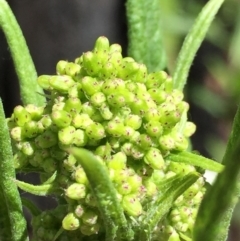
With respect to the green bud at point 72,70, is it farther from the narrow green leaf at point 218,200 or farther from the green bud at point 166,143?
the narrow green leaf at point 218,200

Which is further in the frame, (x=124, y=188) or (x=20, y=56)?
(x=20, y=56)

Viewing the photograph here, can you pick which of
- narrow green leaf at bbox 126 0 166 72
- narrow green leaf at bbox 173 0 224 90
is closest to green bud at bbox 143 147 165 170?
narrow green leaf at bbox 173 0 224 90

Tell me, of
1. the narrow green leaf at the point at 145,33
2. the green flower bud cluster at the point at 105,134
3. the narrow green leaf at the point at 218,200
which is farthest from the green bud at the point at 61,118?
the narrow green leaf at the point at 145,33

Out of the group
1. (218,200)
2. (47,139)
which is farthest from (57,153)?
(218,200)

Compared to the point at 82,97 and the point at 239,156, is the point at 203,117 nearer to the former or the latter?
the point at 82,97

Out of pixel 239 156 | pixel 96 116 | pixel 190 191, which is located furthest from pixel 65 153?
pixel 239 156

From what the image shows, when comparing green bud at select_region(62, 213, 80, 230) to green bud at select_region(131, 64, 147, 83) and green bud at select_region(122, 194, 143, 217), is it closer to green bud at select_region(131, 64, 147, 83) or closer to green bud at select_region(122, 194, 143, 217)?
green bud at select_region(122, 194, 143, 217)

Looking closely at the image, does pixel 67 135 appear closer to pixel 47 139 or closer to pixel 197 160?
pixel 47 139
